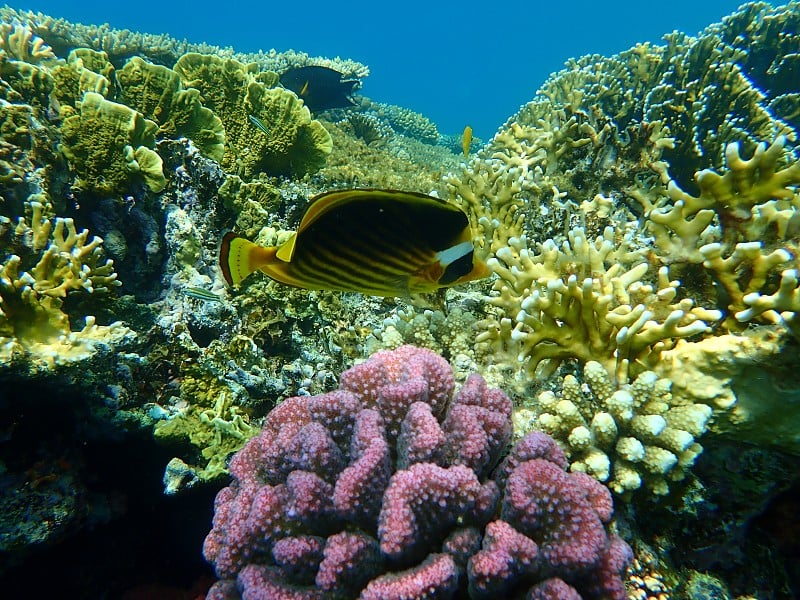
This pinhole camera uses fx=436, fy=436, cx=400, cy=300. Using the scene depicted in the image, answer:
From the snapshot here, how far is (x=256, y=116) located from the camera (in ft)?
16.1

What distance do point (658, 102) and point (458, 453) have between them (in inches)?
228

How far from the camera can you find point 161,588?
2990mm

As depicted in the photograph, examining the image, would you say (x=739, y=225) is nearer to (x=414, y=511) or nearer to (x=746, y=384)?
(x=746, y=384)

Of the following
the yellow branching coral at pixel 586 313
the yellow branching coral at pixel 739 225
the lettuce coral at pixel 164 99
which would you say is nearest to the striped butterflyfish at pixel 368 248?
the yellow branching coral at pixel 586 313

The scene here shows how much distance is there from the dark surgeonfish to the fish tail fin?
7482 mm

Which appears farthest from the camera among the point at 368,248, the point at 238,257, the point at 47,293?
the point at 47,293

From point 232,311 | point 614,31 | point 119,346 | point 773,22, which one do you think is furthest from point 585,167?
point 614,31

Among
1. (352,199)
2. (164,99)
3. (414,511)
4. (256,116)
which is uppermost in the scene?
(256,116)

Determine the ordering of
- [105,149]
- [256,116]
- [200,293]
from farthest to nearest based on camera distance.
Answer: [256,116] < [105,149] < [200,293]

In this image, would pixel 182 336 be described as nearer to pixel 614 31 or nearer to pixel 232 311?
pixel 232 311

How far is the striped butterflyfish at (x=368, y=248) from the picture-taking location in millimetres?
1402

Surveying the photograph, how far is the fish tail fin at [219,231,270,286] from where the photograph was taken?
1.37 m

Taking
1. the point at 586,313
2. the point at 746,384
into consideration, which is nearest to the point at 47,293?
the point at 586,313

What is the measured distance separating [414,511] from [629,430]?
115 cm
